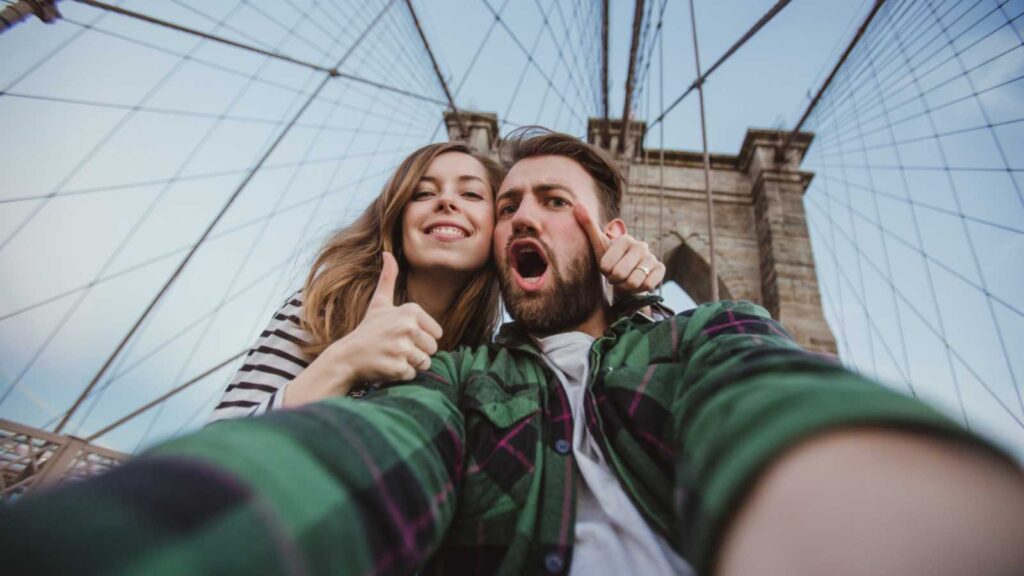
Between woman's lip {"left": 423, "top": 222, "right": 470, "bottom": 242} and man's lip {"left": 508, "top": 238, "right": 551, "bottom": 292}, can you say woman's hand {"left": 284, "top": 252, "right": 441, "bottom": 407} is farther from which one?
woman's lip {"left": 423, "top": 222, "right": 470, "bottom": 242}

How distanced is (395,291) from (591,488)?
942 millimetres

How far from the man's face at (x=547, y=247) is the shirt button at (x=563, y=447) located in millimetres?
387

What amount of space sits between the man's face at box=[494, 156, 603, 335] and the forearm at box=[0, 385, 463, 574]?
636mm

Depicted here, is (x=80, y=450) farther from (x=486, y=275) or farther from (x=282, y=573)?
(x=282, y=573)

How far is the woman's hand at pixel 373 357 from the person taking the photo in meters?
0.66

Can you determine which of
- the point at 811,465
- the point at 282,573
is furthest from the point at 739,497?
the point at 282,573

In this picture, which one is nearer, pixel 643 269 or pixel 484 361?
pixel 484 361

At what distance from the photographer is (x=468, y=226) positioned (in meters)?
1.29

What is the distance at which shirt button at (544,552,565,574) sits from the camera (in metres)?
0.50

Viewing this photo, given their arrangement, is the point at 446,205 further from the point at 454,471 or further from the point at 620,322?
the point at 454,471

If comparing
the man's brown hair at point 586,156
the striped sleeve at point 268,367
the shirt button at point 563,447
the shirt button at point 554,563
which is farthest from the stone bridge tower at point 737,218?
the shirt button at point 554,563

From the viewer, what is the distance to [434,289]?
1368 mm

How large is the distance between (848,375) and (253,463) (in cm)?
39

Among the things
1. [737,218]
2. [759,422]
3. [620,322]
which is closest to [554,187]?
[620,322]
